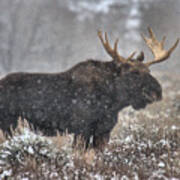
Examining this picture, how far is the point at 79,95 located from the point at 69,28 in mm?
21009

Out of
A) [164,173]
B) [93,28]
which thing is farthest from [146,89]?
[93,28]

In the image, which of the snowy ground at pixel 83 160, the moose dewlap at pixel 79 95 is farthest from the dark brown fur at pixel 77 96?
the snowy ground at pixel 83 160

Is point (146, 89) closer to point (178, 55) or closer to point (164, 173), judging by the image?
point (164, 173)

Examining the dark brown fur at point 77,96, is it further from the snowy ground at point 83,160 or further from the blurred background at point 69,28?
the blurred background at point 69,28

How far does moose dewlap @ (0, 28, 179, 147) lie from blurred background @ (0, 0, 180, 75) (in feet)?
55.3

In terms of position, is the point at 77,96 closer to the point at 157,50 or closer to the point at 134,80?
the point at 134,80

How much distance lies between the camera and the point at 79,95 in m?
4.26

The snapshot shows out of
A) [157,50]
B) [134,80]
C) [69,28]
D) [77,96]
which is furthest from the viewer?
[69,28]

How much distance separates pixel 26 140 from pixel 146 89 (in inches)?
91.8

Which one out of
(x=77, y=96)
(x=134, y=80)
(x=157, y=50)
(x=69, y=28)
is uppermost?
(x=69, y=28)

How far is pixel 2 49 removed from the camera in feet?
68.6

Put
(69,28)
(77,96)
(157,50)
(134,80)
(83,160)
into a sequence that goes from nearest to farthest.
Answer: (83,160)
(77,96)
(134,80)
(157,50)
(69,28)

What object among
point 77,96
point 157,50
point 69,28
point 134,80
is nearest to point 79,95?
point 77,96

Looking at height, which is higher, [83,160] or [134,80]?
[134,80]
